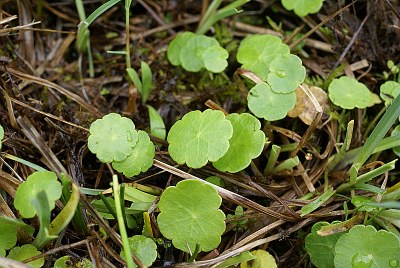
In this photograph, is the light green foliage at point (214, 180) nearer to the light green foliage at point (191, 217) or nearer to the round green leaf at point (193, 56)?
the light green foliage at point (191, 217)

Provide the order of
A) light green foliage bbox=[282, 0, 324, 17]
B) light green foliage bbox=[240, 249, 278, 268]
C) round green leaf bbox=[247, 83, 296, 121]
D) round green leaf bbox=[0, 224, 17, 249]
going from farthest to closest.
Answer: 1. light green foliage bbox=[282, 0, 324, 17]
2. round green leaf bbox=[247, 83, 296, 121]
3. light green foliage bbox=[240, 249, 278, 268]
4. round green leaf bbox=[0, 224, 17, 249]

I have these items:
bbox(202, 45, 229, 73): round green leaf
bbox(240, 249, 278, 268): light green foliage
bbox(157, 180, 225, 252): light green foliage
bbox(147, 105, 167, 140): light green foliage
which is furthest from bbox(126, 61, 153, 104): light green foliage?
bbox(240, 249, 278, 268): light green foliage

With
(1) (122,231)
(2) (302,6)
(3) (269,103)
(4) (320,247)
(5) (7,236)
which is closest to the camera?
(1) (122,231)

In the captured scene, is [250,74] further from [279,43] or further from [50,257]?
[50,257]

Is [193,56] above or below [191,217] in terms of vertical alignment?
above

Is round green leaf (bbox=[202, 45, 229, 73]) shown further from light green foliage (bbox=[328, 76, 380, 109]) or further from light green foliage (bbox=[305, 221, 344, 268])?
light green foliage (bbox=[305, 221, 344, 268])

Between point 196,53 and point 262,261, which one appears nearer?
point 262,261

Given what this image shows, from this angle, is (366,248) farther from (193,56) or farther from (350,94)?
(193,56)

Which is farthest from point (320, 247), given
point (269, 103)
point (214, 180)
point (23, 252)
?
point (23, 252)
